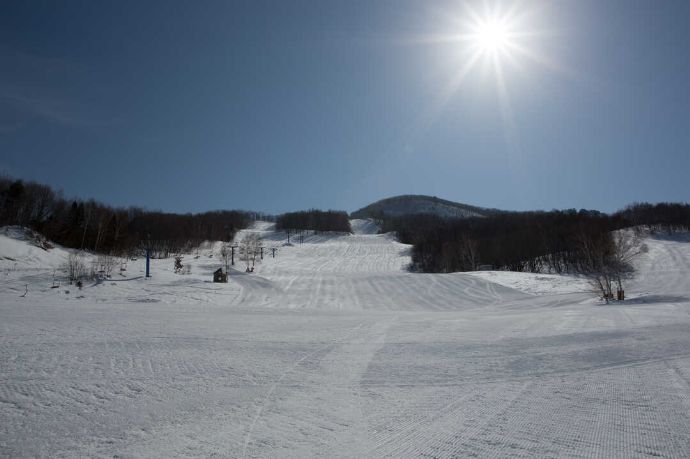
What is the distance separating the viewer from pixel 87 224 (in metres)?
52.3

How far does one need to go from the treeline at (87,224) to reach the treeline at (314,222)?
4792 cm

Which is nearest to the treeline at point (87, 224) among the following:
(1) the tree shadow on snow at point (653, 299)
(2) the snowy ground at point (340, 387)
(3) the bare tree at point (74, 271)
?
(3) the bare tree at point (74, 271)

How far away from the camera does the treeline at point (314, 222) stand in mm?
126531

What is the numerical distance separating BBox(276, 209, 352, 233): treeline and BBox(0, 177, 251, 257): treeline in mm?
47921

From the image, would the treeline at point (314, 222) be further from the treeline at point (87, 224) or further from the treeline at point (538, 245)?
the treeline at point (538, 245)

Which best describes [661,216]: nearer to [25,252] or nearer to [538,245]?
[538,245]

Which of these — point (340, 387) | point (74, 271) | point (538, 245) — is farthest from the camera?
point (538, 245)

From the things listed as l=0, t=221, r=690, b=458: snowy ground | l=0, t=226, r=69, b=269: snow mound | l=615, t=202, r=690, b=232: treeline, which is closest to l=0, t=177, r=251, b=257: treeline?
l=0, t=226, r=69, b=269: snow mound

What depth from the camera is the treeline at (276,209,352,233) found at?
415ft

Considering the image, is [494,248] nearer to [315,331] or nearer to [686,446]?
[315,331]

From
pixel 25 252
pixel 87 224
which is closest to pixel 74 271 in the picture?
pixel 25 252

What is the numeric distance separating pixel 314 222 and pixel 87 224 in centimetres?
8239

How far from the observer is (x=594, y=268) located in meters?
24.6

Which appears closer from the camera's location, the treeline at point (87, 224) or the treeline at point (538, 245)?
the treeline at point (87, 224)
